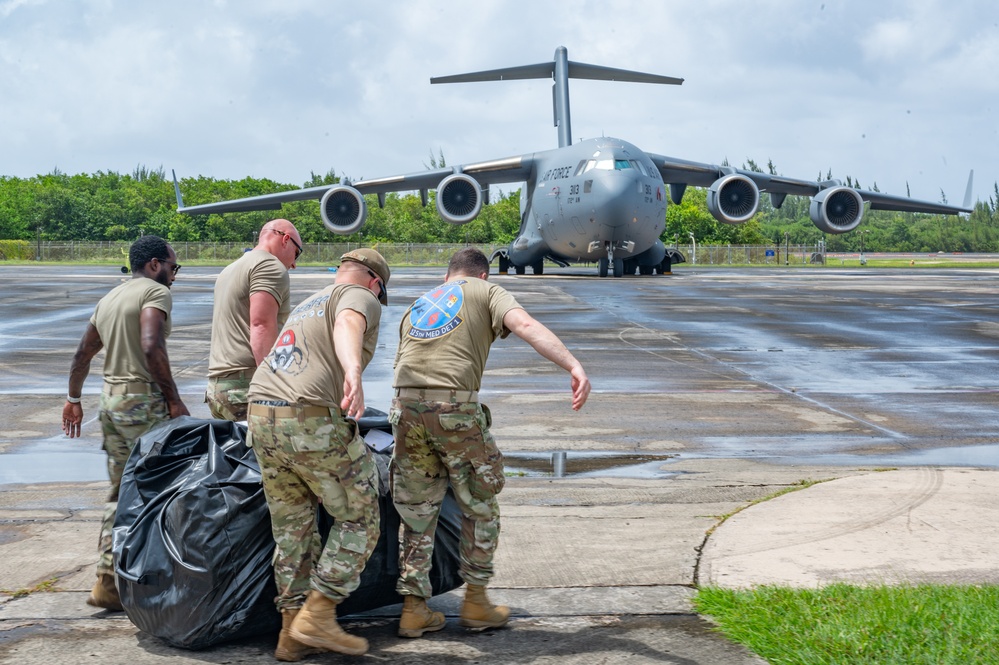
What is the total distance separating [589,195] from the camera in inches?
1264

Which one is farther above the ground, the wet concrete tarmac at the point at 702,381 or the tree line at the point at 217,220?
the tree line at the point at 217,220

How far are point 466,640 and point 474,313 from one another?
4.64 ft

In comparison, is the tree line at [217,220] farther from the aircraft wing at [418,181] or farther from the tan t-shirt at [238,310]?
the tan t-shirt at [238,310]

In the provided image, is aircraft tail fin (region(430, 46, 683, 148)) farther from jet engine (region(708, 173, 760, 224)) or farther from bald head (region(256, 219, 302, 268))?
bald head (region(256, 219, 302, 268))

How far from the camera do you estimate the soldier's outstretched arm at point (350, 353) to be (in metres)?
4.12

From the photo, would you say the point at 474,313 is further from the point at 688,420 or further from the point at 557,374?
the point at 557,374

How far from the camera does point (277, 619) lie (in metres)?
4.57

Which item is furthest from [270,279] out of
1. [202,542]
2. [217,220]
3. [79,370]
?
[217,220]

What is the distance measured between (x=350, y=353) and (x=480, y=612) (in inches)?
51.5

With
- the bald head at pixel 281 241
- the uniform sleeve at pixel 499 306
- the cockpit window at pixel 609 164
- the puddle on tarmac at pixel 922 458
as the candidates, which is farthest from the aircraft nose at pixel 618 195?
the uniform sleeve at pixel 499 306

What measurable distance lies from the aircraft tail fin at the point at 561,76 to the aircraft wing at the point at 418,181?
384 cm

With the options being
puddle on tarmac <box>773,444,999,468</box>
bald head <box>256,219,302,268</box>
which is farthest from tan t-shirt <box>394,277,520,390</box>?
puddle on tarmac <box>773,444,999,468</box>

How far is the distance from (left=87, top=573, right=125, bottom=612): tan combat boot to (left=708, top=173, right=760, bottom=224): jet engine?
3303 centimetres

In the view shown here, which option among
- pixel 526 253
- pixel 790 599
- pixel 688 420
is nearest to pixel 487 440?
pixel 790 599
